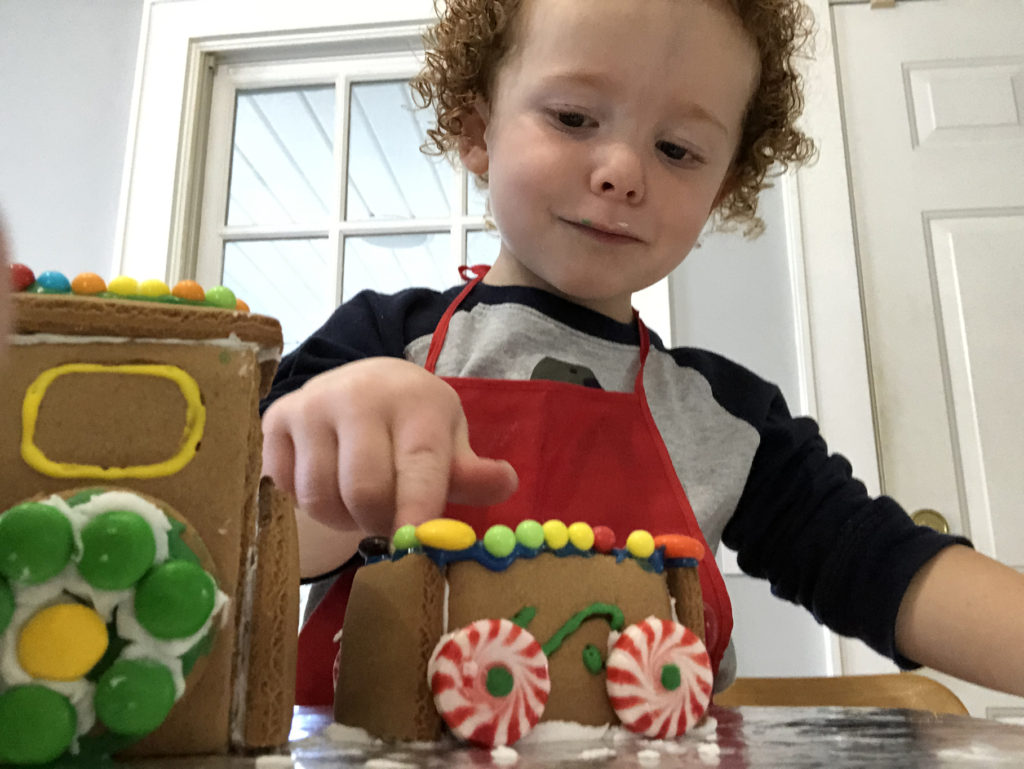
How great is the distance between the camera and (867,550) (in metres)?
0.56

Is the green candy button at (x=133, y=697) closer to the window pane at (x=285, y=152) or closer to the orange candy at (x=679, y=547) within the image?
the orange candy at (x=679, y=547)

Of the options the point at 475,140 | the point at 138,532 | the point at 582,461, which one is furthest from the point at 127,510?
the point at 475,140

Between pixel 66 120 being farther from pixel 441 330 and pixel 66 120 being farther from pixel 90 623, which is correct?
pixel 90 623

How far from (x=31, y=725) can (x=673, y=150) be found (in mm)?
500

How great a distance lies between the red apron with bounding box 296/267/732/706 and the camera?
0.51 meters

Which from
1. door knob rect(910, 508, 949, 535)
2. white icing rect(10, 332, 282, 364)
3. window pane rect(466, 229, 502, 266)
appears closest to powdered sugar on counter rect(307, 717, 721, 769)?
white icing rect(10, 332, 282, 364)

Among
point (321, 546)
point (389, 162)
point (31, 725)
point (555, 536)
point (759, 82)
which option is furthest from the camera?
point (389, 162)

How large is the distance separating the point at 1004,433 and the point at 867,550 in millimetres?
1086

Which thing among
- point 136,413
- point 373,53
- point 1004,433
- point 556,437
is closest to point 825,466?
point 556,437

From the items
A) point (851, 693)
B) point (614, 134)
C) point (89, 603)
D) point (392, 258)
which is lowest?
point (851, 693)

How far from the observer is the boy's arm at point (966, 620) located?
478 millimetres

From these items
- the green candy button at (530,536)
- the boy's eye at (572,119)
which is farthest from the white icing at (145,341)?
the boy's eye at (572,119)

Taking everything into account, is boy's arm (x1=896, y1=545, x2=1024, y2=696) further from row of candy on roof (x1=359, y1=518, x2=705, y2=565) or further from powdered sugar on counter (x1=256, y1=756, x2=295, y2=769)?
powdered sugar on counter (x1=256, y1=756, x2=295, y2=769)

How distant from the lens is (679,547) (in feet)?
1.10
